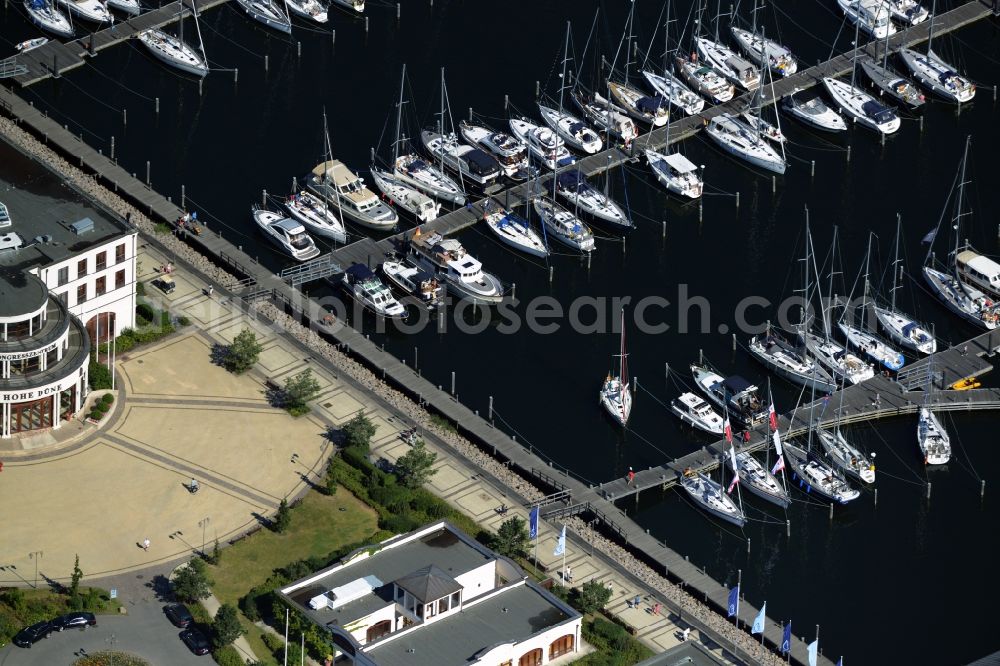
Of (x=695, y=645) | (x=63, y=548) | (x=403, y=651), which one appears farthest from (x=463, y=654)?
(x=63, y=548)

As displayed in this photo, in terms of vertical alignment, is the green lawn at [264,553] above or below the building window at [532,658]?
below

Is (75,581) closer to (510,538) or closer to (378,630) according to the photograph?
(378,630)

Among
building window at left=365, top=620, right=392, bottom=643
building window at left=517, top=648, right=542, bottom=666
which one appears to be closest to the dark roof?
building window at left=365, top=620, right=392, bottom=643

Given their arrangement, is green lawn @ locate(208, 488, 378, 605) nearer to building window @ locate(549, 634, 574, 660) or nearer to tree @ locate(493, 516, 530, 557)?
tree @ locate(493, 516, 530, 557)

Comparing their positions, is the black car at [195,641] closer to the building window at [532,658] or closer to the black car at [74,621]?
the black car at [74,621]

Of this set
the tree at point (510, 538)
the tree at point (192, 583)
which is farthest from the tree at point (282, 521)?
the tree at point (510, 538)

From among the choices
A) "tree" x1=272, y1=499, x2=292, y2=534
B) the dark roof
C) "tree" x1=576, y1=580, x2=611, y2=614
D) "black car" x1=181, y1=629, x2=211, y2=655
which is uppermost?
the dark roof
